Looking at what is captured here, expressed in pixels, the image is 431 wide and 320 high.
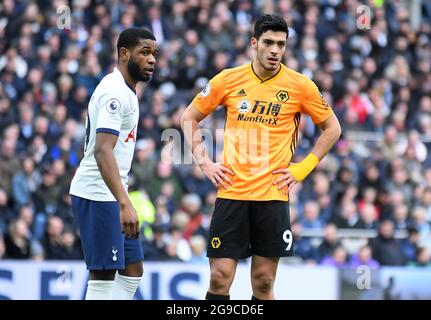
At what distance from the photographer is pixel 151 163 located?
1566 cm

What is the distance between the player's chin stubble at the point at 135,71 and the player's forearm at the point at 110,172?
790mm

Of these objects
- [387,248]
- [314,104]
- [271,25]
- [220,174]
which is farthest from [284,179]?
[387,248]

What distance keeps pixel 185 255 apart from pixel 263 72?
20.1 feet

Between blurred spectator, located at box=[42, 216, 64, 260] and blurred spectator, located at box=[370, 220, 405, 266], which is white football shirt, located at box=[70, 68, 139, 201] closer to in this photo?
blurred spectator, located at box=[42, 216, 64, 260]

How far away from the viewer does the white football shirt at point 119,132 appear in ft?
27.2

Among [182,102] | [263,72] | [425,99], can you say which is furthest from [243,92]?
[425,99]

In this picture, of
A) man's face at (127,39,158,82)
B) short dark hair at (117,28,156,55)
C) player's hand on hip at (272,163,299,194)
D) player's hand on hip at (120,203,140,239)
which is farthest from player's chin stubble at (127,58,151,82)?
player's hand on hip at (272,163,299,194)

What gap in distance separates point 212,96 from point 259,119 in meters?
0.45

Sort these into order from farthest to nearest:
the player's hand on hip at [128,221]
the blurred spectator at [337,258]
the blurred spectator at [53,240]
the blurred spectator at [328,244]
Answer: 1. the blurred spectator at [328,244]
2. the blurred spectator at [337,258]
3. the blurred spectator at [53,240]
4. the player's hand on hip at [128,221]

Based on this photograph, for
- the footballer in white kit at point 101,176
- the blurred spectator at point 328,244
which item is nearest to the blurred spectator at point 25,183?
the blurred spectator at point 328,244

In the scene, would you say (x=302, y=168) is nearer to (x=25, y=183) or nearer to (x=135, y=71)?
(x=135, y=71)

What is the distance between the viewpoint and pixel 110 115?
8.16 m

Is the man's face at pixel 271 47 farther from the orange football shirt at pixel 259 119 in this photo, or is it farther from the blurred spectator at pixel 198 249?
the blurred spectator at pixel 198 249
